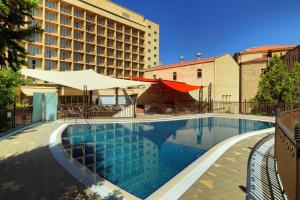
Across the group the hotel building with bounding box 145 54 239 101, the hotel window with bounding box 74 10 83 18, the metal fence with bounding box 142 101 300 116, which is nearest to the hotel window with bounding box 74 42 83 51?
the hotel window with bounding box 74 10 83 18

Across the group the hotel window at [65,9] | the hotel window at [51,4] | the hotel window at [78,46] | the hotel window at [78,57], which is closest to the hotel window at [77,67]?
the hotel window at [78,57]

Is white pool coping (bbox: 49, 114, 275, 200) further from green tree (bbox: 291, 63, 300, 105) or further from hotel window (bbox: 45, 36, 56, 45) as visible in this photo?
hotel window (bbox: 45, 36, 56, 45)

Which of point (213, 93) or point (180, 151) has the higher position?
point (213, 93)

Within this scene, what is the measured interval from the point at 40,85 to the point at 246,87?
99.9 feet

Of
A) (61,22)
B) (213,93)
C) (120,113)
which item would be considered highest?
(61,22)

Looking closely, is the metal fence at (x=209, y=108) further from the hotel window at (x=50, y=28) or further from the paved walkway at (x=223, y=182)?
the hotel window at (x=50, y=28)

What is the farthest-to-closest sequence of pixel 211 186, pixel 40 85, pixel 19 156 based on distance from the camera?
pixel 40 85
pixel 19 156
pixel 211 186

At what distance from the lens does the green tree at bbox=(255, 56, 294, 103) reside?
71.2 feet

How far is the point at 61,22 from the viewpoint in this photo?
146 ft

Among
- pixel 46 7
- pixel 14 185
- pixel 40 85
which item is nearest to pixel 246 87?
pixel 40 85

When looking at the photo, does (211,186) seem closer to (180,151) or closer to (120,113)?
(180,151)

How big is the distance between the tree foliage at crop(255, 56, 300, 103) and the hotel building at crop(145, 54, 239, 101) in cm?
607

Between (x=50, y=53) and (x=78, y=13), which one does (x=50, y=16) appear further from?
(x=50, y=53)

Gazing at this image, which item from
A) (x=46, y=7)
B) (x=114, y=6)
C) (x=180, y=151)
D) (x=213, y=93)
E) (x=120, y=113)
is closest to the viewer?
(x=180, y=151)
